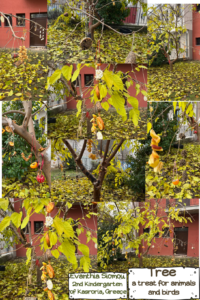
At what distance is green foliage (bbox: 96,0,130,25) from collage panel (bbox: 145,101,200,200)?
1.04m

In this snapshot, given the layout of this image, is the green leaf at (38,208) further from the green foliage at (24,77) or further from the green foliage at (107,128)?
the green foliage at (24,77)

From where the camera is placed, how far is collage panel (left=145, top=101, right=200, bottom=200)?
3.26 meters

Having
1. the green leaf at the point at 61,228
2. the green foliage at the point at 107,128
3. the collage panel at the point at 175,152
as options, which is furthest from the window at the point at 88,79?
the green leaf at the point at 61,228

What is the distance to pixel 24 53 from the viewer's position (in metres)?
3.29

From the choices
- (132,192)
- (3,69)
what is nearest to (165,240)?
(132,192)

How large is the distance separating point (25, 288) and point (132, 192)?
165cm

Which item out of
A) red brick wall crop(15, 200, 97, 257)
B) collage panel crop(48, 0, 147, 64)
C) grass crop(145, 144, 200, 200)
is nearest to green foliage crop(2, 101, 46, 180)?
red brick wall crop(15, 200, 97, 257)

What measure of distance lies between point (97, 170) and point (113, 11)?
5.95 ft

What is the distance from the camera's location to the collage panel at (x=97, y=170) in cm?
327

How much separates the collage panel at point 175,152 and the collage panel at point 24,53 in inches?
53.8

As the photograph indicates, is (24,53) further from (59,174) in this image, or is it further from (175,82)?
(175,82)

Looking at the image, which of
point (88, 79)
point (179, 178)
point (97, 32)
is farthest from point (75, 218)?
point (97, 32)

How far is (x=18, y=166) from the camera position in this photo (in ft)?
10.6

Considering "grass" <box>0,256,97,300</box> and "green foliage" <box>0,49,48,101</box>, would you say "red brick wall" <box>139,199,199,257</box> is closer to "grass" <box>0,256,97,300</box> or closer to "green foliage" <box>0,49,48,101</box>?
"grass" <box>0,256,97,300</box>
